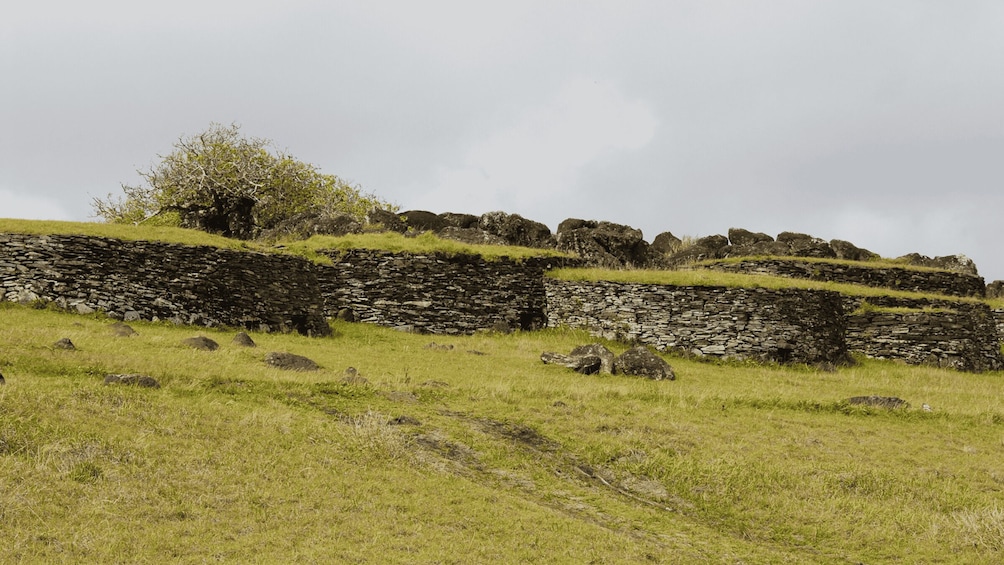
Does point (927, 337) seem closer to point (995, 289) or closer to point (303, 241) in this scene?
point (995, 289)

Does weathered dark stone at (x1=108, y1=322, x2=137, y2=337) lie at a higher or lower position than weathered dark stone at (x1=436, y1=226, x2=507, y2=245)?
lower

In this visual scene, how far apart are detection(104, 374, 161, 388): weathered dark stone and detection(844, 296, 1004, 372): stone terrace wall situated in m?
27.4

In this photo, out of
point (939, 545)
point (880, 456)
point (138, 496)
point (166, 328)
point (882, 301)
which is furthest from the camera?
point (882, 301)

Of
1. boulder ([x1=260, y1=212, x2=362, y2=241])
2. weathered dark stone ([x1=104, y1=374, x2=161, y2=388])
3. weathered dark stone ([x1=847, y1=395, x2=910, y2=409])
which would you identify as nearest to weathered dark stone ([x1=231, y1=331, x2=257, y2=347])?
weathered dark stone ([x1=104, y1=374, x2=161, y2=388])

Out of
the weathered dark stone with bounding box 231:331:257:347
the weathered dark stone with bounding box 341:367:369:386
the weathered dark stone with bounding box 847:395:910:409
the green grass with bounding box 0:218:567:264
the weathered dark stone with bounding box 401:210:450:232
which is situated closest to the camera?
the weathered dark stone with bounding box 341:367:369:386

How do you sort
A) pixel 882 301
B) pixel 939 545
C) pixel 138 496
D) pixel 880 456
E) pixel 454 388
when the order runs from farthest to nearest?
pixel 882 301 → pixel 454 388 → pixel 880 456 → pixel 939 545 → pixel 138 496

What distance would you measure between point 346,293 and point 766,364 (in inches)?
618

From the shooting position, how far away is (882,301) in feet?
111

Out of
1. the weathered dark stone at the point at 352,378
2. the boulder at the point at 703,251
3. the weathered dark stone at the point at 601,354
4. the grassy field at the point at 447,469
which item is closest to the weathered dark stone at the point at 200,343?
the grassy field at the point at 447,469

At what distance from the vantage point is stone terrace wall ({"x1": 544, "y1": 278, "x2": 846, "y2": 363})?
2825 cm

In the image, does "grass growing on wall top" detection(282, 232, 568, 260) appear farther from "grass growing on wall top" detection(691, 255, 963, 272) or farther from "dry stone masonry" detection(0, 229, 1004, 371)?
"grass growing on wall top" detection(691, 255, 963, 272)

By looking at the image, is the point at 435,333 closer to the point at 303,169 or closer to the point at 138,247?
the point at 138,247

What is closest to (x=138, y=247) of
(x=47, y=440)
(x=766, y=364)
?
(x=47, y=440)

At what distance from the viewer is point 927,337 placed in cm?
3091
